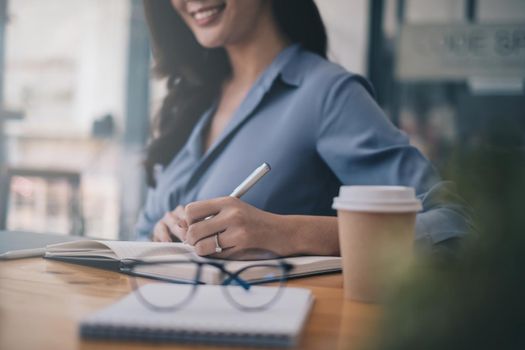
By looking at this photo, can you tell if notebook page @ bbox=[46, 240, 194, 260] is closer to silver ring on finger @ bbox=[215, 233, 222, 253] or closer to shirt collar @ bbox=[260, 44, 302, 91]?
silver ring on finger @ bbox=[215, 233, 222, 253]

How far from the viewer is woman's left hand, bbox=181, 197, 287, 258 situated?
0.92 m

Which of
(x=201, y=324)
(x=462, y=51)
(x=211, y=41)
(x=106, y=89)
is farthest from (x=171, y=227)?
(x=106, y=89)

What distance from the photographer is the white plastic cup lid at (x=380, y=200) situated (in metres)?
0.70

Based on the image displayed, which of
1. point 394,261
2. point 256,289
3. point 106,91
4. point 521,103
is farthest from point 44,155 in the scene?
point 394,261

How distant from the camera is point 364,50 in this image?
3738 mm

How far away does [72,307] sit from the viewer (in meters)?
0.68

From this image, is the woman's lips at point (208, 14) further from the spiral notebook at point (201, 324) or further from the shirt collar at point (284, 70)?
the spiral notebook at point (201, 324)

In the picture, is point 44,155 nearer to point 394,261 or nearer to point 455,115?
point 455,115

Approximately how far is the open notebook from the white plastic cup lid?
0.16 metres

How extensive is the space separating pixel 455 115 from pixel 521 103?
1.21 feet

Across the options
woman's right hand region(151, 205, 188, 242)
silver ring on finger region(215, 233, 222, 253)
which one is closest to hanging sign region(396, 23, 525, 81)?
woman's right hand region(151, 205, 188, 242)

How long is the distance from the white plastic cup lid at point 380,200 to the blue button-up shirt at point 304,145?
0.52 m

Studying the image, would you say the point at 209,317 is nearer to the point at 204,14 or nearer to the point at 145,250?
the point at 145,250

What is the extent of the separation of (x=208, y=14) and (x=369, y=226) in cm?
100
